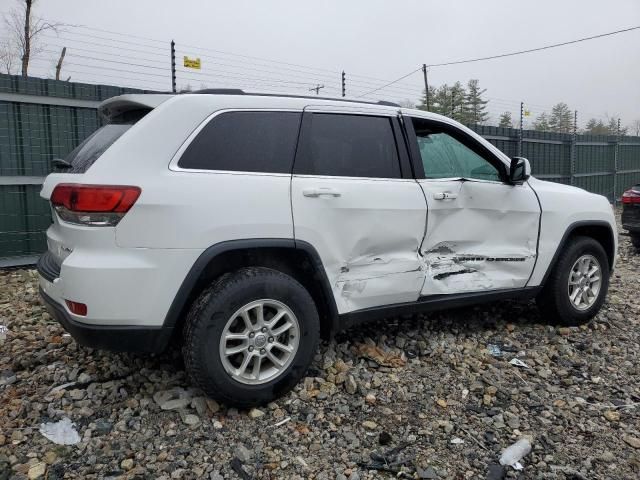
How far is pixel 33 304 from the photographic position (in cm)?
495

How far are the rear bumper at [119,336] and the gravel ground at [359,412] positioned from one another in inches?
19.2

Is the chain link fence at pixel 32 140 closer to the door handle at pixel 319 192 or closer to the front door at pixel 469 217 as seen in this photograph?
the door handle at pixel 319 192

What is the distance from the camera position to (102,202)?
2.56m

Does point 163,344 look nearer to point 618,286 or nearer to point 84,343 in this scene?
point 84,343

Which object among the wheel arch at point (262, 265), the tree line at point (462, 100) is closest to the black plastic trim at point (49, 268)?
the wheel arch at point (262, 265)

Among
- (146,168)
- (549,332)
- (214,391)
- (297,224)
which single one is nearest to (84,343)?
(214,391)

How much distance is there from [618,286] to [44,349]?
590 cm

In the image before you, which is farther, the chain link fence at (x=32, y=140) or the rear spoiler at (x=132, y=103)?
the chain link fence at (x=32, y=140)

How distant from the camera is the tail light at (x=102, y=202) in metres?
2.56

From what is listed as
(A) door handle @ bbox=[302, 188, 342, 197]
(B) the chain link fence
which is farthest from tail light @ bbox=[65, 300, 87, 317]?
(B) the chain link fence

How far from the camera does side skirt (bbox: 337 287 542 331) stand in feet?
10.8

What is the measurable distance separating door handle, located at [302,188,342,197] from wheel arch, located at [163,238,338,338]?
29 cm

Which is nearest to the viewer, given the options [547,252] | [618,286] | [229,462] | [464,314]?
[229,462]

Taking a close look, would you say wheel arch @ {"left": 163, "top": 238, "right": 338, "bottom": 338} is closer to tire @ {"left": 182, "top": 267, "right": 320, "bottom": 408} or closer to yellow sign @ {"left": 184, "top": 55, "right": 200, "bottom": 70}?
tire @ {"left": 182, "top": 267, "right": 320, "bottom": 408}
